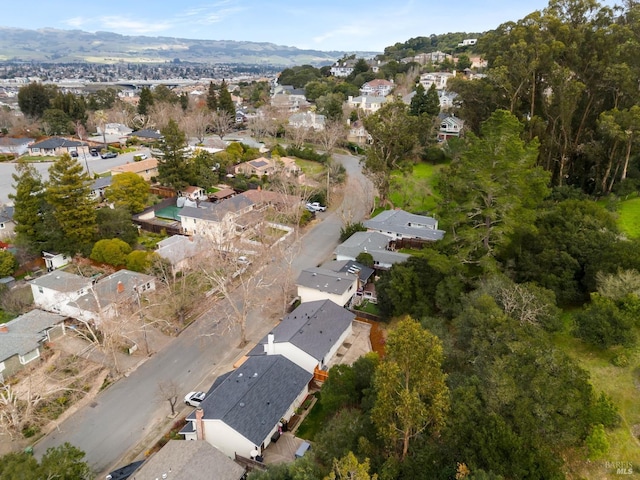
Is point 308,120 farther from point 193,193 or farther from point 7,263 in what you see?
point 7,263

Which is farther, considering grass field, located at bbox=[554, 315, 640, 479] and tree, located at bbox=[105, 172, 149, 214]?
tree, located at bbox=[105, 172, 149, 214]

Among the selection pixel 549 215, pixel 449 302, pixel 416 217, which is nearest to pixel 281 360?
pixel 449 302

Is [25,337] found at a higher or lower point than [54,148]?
lower

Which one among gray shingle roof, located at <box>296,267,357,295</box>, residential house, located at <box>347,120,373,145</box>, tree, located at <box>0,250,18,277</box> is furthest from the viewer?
residential house, located at <box>347,120,373,145</box>

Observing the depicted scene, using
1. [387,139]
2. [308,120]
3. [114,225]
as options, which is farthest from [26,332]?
[308,120]

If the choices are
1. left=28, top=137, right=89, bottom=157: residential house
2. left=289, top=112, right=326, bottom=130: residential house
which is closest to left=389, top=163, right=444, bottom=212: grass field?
left=289, top=112, right=326, bottom=130: residential house

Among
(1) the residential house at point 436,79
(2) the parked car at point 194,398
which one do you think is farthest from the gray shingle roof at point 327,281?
(1) the residential house at point 436,79

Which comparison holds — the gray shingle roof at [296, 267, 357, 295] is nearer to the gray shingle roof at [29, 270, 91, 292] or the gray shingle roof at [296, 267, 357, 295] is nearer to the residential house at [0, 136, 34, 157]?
the gray shingle roof at [29, 270, 91, 292]

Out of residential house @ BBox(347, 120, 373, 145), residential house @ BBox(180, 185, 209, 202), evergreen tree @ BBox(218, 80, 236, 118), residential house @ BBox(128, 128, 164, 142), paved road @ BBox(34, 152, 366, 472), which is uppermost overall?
evergreen tree @ BBox(218, 80, 236, 118)
